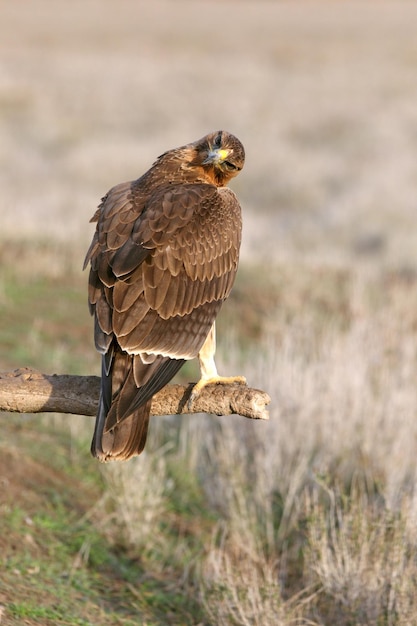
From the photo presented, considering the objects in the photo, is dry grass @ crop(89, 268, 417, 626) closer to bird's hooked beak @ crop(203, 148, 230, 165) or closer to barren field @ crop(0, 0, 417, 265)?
bird's hooked beak @ crop(203, 148, 230, 165)

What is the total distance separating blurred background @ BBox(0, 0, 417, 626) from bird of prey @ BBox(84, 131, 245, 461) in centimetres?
123

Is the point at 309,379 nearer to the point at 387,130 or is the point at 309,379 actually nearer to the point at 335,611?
the point at 335,611

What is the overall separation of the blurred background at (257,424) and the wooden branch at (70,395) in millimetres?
1028

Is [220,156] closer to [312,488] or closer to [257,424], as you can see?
[312,488]

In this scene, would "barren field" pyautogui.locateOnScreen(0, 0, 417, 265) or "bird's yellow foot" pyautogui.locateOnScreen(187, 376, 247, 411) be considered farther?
"barren field" pyautogui.locateOnScreen(0, 0, 417, 265)

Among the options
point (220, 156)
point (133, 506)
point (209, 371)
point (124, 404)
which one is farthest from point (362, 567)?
point (220, 156)

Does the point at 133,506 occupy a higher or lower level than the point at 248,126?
lower

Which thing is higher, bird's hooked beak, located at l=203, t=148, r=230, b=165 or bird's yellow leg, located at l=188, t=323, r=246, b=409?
bird's hooked beak, located at l=203, t=148, r=230, b=165

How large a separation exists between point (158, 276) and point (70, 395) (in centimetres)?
59

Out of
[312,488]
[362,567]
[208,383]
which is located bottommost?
[362,567]

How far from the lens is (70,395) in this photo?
13.1ft

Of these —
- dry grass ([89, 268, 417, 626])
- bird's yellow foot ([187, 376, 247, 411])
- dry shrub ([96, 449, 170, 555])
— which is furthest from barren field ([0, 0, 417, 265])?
bird's yellow foot ([187, 376, 247, 411])

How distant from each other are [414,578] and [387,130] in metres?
20.1

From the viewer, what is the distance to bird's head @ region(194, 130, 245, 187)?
179 inches
